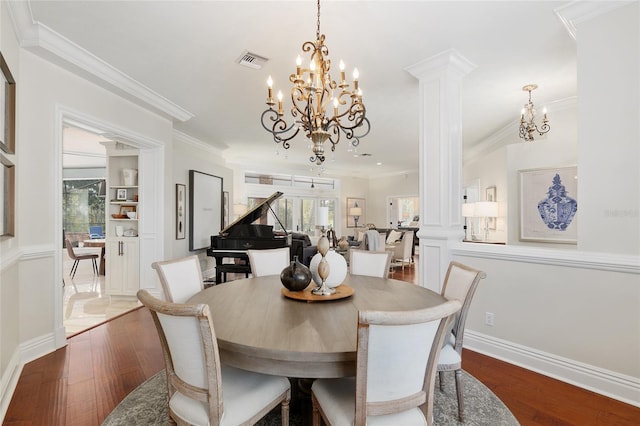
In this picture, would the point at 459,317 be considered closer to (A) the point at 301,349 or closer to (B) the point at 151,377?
(A) the point at 301,349

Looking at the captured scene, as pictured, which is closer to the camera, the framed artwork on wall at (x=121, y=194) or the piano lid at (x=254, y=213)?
the framed artwork on wall at (x=121, y=194)

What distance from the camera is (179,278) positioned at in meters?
2.26

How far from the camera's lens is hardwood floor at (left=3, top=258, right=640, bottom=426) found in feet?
6.42

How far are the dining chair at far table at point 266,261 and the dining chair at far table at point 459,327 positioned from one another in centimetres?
164

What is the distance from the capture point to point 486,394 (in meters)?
2.19

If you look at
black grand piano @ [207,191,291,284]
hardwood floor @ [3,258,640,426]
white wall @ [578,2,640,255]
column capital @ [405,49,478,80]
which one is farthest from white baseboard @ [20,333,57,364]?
white wall @ [578,2,640,255]

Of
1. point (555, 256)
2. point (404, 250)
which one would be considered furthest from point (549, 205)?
point (404, 250)

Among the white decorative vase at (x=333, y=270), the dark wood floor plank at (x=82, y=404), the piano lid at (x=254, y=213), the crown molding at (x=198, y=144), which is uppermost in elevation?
the crown molding at (x=198, y=144)

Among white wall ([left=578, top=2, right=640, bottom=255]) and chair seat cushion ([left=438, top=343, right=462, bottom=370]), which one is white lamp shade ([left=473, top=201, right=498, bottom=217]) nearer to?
white wall ([left=578, top=2, right=640, bottom=255])

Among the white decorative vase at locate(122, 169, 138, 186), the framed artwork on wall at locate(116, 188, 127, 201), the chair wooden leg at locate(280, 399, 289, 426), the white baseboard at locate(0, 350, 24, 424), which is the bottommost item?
the white baseboard at locate(0, 350, 24, 424)

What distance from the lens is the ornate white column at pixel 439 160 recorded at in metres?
3.01

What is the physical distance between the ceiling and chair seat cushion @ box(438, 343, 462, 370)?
92.0 inches

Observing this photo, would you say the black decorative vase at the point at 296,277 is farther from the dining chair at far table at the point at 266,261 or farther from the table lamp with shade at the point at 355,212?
the table lamp with shade at the point at 355,212

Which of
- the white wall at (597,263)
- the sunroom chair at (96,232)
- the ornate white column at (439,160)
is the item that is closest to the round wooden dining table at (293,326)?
A: the ornate white column at (439,160)
